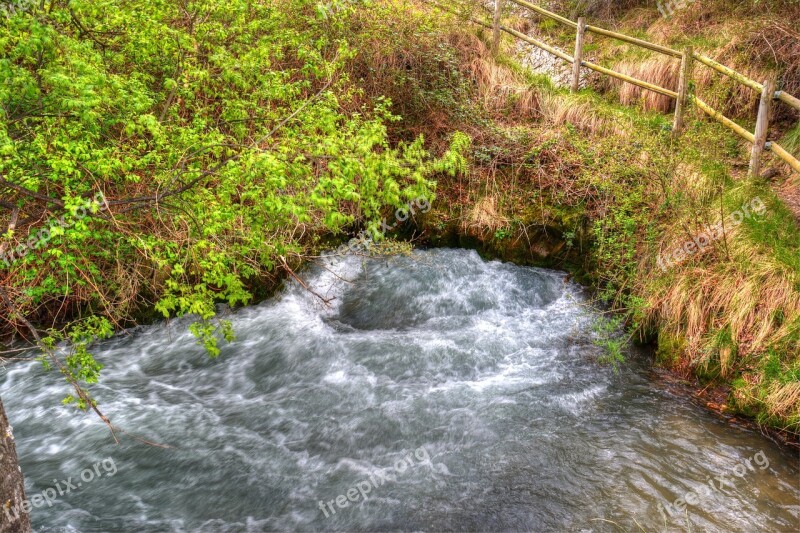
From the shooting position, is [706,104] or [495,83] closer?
[706,104]

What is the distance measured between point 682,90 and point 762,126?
163 centimetres

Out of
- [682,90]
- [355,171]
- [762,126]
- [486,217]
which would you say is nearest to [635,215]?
[762,126]

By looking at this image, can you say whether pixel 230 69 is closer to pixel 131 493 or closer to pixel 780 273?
pixel 131 493

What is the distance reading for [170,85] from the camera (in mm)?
4254

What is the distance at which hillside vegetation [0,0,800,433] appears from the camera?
3.36 m

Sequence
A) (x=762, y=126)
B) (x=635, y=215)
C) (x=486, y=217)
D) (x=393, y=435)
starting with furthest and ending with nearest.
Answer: (x=486, y=217) → (x=635, y=215) → (x=762, y=126) → (x=393, y=435)

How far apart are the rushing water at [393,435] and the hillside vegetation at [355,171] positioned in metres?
0.63

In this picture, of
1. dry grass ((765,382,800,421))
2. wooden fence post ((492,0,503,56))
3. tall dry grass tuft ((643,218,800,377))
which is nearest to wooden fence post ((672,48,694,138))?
tall dry grass tuft ((643,218,800,377))

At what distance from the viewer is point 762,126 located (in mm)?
6195

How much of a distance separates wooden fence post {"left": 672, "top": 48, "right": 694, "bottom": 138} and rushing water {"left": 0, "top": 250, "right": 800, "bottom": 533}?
309 cm

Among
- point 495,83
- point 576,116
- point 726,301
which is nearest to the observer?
point 726,301

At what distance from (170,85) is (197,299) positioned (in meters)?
1.74

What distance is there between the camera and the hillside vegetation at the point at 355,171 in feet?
11.0

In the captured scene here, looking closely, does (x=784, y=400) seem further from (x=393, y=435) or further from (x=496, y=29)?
(x=496, y=29)
